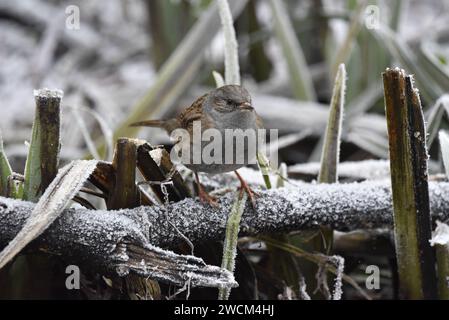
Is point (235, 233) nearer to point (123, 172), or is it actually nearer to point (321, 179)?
point (123, 172)

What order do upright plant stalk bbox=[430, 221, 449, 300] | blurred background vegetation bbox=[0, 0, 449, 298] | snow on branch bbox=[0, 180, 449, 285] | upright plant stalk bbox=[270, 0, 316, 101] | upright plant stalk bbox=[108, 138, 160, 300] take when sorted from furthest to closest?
1. upright plant stalk bbox=[270, 0, 316, 101]
2. blurred background vegetation bbox=[0, 0, 449, 298]
3. upright plant stalk bbox=[430, 221, 449, 300]
4. upright plant stalk bbox=[108, 138, 160, 300]
5. snow on branch bbox=[0, 180, 449, 285]

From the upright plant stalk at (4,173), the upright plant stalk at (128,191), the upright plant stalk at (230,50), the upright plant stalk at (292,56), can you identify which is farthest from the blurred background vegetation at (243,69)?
the upright plant stalk at (4,173)

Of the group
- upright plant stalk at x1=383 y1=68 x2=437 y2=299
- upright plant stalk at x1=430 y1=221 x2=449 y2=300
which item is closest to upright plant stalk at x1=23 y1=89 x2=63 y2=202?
upright plant stalk at x1=383 y1=68 x2=437 y2=299

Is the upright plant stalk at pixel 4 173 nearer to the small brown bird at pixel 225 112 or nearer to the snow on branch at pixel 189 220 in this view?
the snow on branch at pixel 189 220

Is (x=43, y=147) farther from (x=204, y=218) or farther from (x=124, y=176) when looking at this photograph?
(x=204, y=218)

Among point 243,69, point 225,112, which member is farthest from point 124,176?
point 243,69

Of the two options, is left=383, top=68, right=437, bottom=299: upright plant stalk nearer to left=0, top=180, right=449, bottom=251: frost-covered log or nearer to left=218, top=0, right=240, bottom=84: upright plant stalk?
left=0, top=180, right=449, bottom=251: frost-covered log
